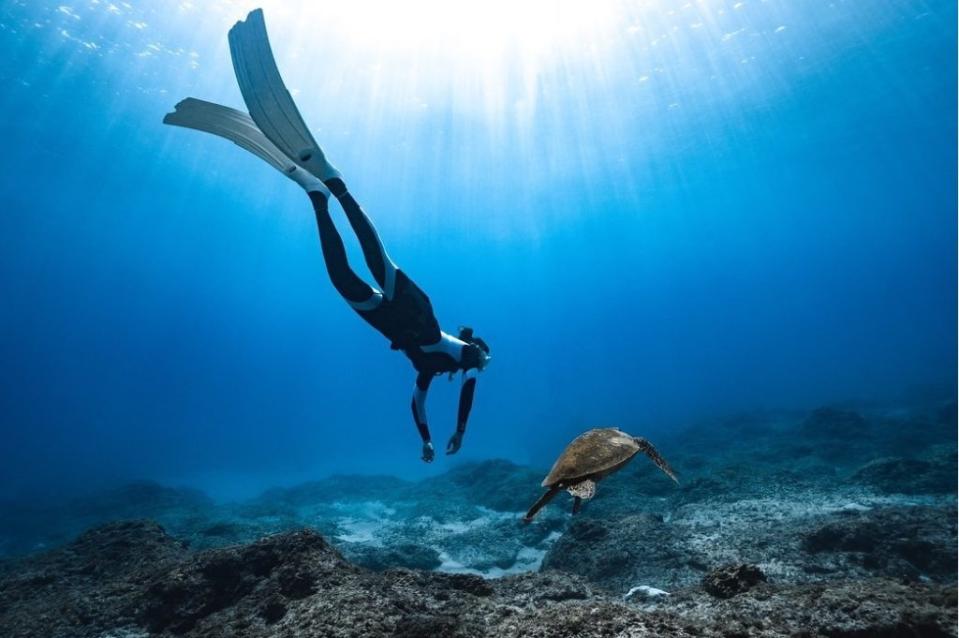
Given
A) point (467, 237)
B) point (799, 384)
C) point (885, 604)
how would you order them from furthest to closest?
1. point (467, 237)
2. point (799, 384)
3. point (885, 604)

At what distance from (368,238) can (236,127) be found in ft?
8.97

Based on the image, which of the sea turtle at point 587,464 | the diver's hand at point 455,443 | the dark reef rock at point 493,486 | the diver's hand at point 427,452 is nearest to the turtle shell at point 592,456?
Result: the sea turtle at point 587,464

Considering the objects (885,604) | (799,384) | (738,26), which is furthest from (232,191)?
(799,384)

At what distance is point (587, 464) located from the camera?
260 cm

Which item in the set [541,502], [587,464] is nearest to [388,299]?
[587,464]

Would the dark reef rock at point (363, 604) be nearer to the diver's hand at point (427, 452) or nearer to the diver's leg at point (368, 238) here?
the diver's hand at point (427, 452)

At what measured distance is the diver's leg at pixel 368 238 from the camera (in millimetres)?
5625

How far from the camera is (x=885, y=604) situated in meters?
2.13

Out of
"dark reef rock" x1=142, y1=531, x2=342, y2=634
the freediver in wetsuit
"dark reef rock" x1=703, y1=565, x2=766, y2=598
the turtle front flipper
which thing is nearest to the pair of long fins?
the freediver in wetsuit

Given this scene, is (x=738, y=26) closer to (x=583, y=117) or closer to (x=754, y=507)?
(x=583, y=117)

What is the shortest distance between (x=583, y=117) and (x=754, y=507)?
39047 mm

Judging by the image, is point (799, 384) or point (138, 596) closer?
point (138, 596)

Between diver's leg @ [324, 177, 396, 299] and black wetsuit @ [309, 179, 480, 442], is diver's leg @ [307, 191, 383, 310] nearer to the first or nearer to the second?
black wetsuit @ [309, 179, 480, 442]

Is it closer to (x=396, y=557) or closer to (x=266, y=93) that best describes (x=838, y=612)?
(x=396, y=557)
